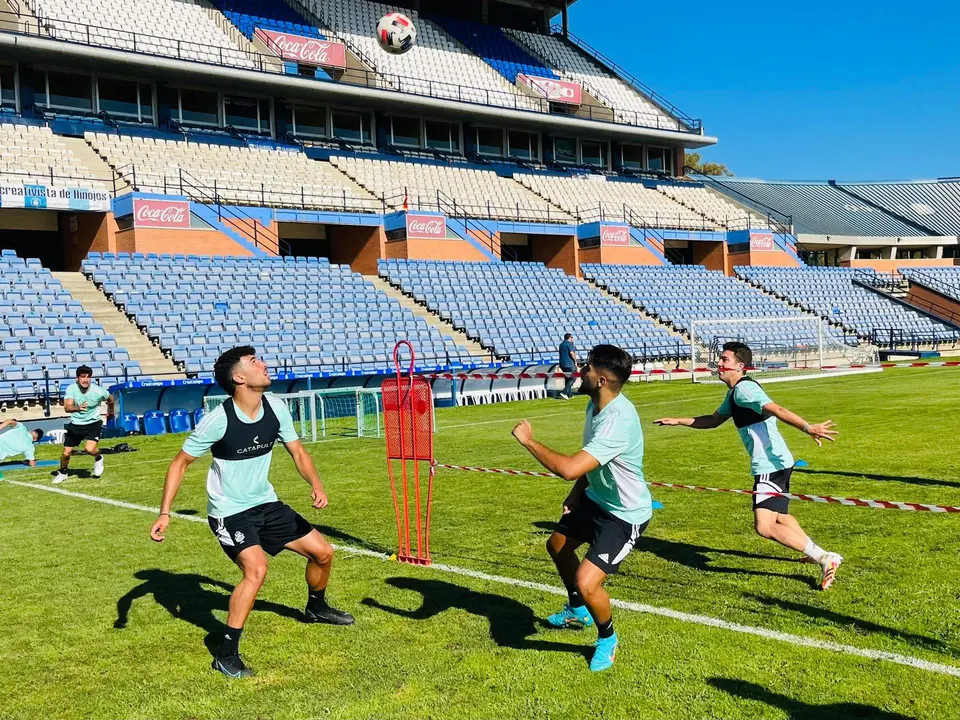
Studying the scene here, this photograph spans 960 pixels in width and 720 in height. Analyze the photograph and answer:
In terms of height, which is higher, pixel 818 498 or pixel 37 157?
pixel 37 157

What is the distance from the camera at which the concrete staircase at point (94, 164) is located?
32906 mm

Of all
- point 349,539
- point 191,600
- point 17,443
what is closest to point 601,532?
point 191,600

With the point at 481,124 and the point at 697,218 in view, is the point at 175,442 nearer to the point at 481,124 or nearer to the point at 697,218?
the point at 481,124

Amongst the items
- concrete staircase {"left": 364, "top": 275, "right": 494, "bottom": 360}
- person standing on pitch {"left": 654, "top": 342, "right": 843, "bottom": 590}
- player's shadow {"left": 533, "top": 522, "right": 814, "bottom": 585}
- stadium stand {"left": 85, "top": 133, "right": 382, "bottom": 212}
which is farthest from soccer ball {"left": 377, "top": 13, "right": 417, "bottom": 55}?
person standing on pitch {"left": 654, "top": 342, "right": 843, "bottom": 590}

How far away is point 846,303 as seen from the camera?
4416 centimetres

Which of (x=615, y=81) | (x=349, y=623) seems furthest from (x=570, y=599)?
(x=615, y=81)

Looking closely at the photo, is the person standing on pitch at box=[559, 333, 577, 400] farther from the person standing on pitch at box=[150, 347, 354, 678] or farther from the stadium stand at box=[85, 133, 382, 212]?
the person standing on pitch at box=[150, 347, 354, 678]

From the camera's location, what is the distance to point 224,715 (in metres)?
4.94

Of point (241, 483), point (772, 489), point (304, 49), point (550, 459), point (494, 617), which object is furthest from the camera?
point (304, 49)

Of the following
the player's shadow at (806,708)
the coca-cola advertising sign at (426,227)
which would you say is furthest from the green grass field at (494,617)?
the coca-cola advertising sign at (426,227)

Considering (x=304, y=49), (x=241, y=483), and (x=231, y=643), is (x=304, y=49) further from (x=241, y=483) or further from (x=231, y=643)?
(x=231, y=643)

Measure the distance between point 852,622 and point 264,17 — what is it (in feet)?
151

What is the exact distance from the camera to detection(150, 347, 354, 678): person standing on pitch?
5582 millimetres

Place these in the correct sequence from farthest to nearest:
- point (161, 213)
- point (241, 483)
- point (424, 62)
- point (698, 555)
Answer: point (424, 62) < point (161, 213) < point (698, 555) < point (241, 483)
